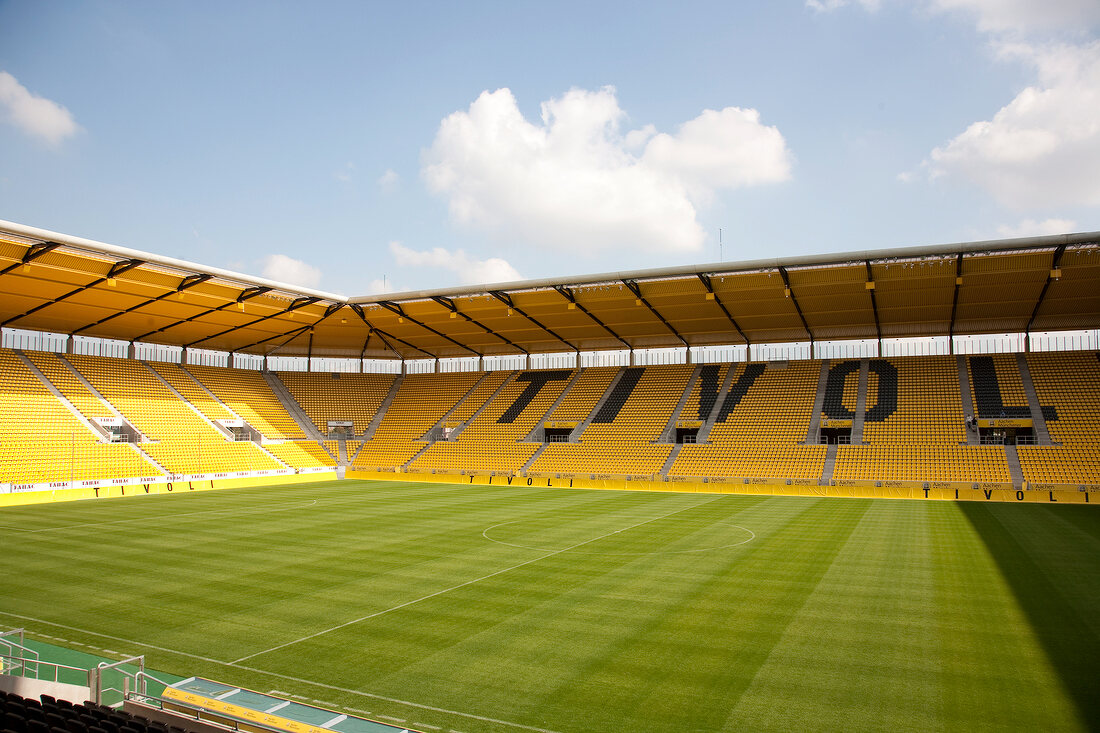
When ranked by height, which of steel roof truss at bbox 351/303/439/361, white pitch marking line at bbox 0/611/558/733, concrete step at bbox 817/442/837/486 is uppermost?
steel roof truss at bbox 351/303/439/361

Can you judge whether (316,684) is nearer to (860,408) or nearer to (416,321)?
(416,321)

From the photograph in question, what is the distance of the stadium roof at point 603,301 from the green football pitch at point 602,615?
34.7 ft

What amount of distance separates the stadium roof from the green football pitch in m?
10.6

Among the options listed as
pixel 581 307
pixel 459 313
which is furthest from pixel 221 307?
pixel 581 307

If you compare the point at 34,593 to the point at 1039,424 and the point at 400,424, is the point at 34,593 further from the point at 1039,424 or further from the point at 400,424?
the point at 1039,424

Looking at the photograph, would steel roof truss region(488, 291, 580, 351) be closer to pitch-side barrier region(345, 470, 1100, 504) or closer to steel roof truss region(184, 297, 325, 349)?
pitch-side barrier region(345, 470, 1100, 504)

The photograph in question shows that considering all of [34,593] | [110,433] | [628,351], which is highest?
[628,351]

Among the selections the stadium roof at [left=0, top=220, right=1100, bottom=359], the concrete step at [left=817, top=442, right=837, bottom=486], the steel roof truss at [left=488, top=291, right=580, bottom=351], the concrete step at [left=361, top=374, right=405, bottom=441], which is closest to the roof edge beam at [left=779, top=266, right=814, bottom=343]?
the stadium roof at [left=0, top=220, right=1100, bottom=359]

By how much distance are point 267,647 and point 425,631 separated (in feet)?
7.45

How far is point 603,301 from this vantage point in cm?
3400

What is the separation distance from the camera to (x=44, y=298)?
30719mm

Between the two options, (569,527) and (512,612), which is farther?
(569,527)

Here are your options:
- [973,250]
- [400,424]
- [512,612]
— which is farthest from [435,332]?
[512,612]

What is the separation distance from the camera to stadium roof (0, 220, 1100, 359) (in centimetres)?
2603
